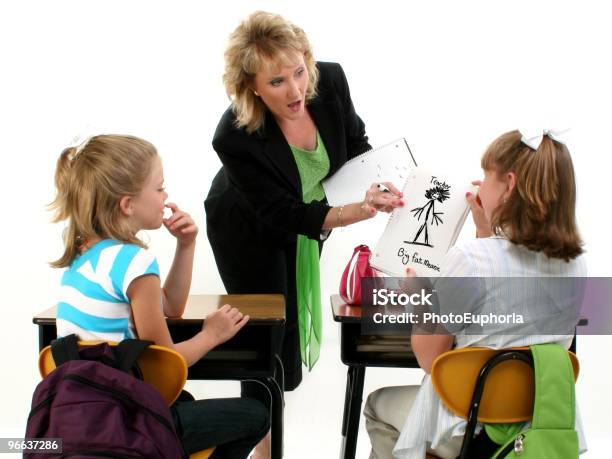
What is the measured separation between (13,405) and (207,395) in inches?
31.9

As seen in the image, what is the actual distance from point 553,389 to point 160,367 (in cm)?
84

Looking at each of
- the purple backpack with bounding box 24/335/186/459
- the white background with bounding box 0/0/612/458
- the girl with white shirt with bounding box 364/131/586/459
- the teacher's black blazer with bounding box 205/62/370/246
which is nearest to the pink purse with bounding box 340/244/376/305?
the teacher's black blazer with bounding box 205/62/370/246

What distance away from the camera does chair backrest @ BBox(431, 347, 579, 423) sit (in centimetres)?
171

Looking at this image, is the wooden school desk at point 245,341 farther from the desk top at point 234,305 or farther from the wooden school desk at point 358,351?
the wooden school desk at point 358,351

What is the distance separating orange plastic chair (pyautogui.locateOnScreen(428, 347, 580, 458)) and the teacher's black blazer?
87cm

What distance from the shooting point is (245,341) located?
224 centimetres

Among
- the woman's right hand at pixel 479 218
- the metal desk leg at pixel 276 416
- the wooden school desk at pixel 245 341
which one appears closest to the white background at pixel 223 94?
the metal desk leg at pixel 276 416

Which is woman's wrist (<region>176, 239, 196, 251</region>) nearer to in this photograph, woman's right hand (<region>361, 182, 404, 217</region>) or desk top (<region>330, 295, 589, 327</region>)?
desk top (<region>330, 295, 589, 327</region>)

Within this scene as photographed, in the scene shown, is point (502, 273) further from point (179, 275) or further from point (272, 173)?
point (272, 173)

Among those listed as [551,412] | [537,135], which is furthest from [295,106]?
[551,412]

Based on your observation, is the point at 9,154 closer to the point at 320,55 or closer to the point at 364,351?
the point at 320,55

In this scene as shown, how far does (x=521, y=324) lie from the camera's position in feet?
5.73

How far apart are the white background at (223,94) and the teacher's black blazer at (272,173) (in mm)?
777

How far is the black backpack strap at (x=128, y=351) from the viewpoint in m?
1.65
